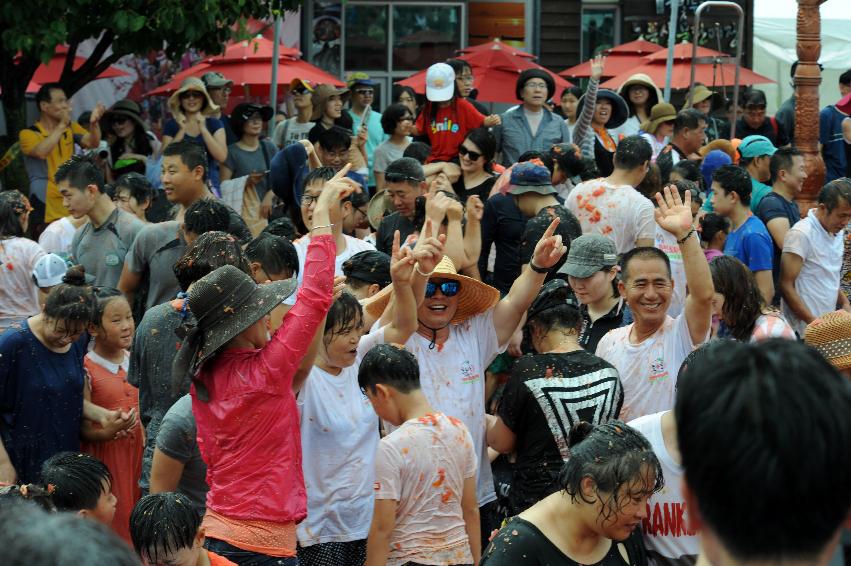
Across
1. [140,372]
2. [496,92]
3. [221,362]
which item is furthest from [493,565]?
[496,92]

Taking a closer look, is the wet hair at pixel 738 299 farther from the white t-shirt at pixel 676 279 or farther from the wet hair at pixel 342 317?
the white t-shirt at pixel 676 279

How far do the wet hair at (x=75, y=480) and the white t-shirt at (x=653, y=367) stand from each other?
2223 millimetres

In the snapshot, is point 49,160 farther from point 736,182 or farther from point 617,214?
point 736,182

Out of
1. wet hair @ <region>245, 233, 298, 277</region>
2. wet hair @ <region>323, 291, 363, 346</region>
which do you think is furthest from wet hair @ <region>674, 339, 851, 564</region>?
wet hair @ <region>245, 233, 298, 277</region>

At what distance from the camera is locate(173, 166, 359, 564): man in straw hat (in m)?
4.11

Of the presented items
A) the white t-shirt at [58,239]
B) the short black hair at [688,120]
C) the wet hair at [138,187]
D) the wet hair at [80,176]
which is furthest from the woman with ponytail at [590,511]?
the short black hair at [688,120]

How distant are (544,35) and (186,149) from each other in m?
13.5

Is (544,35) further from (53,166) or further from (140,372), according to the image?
(140,372)

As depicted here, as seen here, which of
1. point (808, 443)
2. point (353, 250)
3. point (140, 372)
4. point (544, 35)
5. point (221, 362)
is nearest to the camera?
point (808, 443)

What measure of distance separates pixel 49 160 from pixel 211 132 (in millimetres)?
1574

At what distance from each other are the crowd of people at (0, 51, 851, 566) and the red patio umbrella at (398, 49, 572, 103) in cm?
627

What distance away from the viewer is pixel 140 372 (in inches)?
211

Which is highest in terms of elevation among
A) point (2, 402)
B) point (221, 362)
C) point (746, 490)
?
point (746, 490)

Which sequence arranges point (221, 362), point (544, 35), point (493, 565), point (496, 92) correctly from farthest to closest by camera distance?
point (544, 35) < point (496, 92) < point (221, 362) < point (493, 565)
